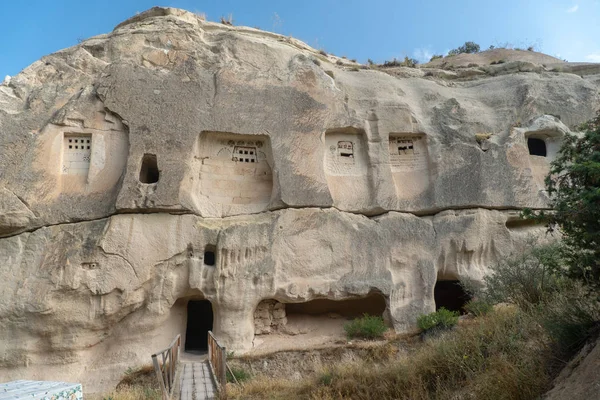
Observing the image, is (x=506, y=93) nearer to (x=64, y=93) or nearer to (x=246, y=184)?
(x=246, y=184)

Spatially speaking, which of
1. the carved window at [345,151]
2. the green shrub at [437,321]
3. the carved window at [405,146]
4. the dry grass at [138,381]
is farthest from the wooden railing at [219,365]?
the carved window at [405,146]

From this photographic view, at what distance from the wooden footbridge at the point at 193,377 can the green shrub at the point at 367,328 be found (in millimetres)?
2669

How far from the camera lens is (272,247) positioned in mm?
8281

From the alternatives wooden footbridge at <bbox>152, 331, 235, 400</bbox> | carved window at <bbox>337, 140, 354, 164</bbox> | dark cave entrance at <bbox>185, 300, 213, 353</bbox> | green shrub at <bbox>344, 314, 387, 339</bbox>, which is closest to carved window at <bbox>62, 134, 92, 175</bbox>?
dark cave entrance at <bbox>185, 300, 213, 353</bbox>

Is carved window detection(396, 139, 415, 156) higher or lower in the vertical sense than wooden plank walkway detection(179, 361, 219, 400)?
higher

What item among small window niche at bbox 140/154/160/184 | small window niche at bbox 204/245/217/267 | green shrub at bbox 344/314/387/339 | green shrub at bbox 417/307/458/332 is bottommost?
green shrub at bbox 344/314/387/339

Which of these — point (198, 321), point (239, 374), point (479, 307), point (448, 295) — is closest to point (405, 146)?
point (448, 295)

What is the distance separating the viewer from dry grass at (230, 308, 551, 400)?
12.6ft

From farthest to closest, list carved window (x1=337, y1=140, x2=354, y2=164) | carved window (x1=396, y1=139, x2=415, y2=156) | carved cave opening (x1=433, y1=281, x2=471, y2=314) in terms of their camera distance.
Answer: carved cave opening (x1=433, y1=281, x2=471, y2=314) < carved window (x1=396, y1=139, x2=415, y2=156) < carved window (x1=337, y1=140, x2=354, y2=164)

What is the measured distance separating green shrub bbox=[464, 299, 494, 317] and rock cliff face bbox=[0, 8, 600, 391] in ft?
2.66

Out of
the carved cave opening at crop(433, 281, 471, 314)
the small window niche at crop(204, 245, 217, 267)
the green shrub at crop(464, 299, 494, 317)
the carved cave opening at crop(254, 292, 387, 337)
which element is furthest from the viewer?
the carved cave opening at crop(433, 281, 471, 314)

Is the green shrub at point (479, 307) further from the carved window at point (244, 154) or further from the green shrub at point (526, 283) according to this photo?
the carved window at point (244, 154)

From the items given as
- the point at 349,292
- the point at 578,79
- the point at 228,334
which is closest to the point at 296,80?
the point at 349,292

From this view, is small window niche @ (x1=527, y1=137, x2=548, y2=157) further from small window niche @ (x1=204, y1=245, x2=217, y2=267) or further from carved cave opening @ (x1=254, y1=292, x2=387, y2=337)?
small window niche @ (x1=204, y1=245, x2=217, y2=267)
